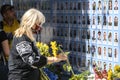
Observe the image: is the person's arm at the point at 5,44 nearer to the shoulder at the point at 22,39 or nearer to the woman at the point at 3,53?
the woman at the point at 3,53

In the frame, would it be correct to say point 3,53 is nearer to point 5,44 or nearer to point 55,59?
point 5,44

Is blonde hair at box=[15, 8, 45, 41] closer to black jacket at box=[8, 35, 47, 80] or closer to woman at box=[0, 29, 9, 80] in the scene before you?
black jacket at box=[8, 35, 47, 80]

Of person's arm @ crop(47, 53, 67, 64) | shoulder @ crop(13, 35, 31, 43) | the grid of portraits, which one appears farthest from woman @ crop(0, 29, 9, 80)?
the grid of portraits

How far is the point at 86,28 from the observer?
16.6 feet

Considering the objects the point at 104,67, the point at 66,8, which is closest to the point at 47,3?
the point at 66,8

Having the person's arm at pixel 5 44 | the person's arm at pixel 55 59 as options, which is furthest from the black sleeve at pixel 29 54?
the person's arm at pixel 5 44

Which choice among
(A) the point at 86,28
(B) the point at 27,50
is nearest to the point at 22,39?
(B) the point at 27,50

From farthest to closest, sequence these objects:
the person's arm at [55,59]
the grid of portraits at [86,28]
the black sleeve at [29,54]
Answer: the grid of portraits at [86,28], the person's arm at [55,59], the black sleeve at [29,54]

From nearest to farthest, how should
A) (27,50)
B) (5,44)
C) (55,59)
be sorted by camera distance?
(27,50)
(55,59)
(5,44)

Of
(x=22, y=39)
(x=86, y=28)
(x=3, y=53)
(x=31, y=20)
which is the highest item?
(x=31, y=20)

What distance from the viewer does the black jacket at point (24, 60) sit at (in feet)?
10.5

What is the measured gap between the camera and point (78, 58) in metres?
5.30

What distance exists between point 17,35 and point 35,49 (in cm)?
16

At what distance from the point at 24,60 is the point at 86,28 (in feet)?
6.43
